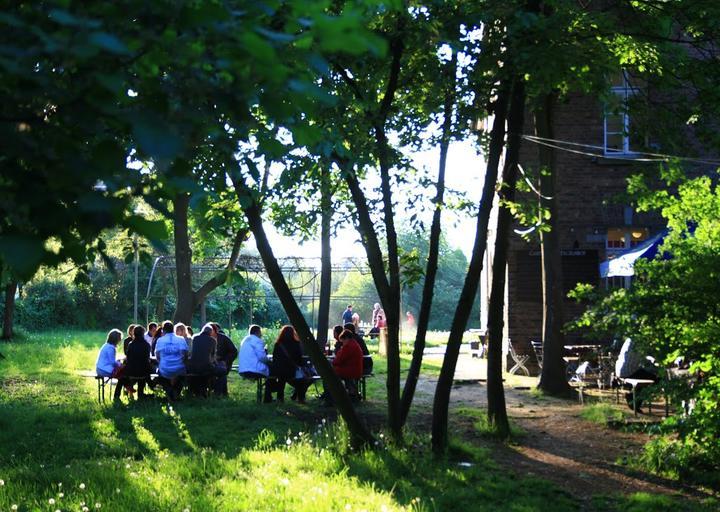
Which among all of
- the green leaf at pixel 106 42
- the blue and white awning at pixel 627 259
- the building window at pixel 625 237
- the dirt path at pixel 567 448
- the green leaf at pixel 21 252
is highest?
the building window at pixel 625 237

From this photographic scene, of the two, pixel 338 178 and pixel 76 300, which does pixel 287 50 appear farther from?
pixel 76 300

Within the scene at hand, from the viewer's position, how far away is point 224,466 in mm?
8914

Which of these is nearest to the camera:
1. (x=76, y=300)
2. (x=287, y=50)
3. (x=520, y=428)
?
(x=287, y=50)

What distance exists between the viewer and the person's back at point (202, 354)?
14977 mm

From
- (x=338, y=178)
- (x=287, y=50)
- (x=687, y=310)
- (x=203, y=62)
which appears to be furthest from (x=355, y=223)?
(x=203, y=62)

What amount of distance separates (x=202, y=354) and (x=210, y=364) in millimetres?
218

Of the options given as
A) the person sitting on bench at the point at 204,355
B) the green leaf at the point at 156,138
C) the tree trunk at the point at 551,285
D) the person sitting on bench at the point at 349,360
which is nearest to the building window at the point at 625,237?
the tree trunk at the point at 551,285

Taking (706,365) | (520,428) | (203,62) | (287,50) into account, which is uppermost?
(287,50)

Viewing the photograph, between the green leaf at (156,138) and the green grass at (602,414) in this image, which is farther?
the green grass at (602,414)

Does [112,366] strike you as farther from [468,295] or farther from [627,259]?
[627,259]

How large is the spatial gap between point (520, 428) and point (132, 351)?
6.45m

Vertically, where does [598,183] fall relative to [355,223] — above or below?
above

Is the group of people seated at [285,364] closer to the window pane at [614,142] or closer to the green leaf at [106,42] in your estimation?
the window pane at [614,142]

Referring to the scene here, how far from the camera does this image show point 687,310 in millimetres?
8836
